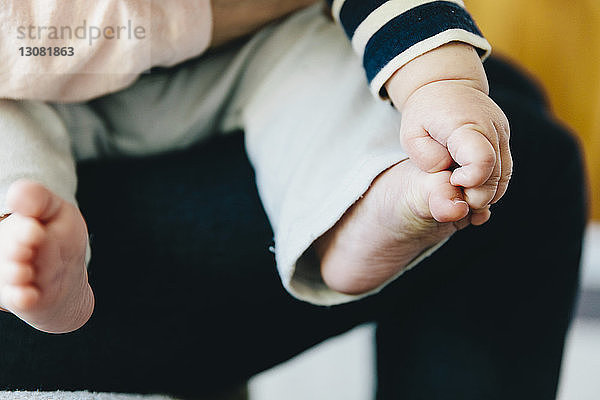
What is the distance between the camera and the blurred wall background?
1.04 m

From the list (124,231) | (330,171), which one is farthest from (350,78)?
(124,231)

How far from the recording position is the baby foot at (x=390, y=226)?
30 centimetres

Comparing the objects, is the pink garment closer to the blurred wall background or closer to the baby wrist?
the baby wrist

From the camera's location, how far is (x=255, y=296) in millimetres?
401

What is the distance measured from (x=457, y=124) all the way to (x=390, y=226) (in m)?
0.07

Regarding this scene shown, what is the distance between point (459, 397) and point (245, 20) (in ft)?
1.05

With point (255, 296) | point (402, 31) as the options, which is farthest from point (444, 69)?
point (255, 296)

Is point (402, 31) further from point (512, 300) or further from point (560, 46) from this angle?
point (560, 46)

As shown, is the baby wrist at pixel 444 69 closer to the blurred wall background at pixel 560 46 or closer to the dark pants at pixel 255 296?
the dark pants at pixel 255 296

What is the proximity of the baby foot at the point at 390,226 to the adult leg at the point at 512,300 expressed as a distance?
8 centimetres

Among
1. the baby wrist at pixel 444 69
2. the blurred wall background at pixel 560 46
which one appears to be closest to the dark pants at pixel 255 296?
the baby wrist at pixel 444 69

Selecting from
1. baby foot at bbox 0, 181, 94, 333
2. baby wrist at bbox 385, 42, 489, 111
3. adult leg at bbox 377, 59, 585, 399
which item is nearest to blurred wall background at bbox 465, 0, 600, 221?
adult leg at bbox 377, 59, 585, 399

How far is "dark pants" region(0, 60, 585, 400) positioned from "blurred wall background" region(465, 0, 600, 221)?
2.11 feet

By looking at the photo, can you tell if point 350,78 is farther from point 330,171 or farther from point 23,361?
point 23,361
